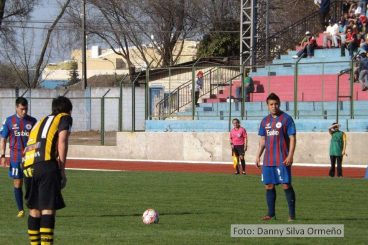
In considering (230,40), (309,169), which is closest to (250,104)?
(309,169)

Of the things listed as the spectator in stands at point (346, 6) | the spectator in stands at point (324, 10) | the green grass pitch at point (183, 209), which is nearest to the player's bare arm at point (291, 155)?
the green grass pitch at point (183, 209)

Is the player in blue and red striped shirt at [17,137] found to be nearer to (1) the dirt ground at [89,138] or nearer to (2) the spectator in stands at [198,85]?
(2) the spectator in stands at [198,85]

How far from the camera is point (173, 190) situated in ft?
71.7

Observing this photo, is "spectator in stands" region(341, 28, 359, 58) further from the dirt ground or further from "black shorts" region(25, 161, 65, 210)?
"black shorts" region(25, 161, 65, 210)

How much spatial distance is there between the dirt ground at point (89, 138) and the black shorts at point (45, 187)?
3302 centimetres

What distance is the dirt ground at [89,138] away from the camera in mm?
45531

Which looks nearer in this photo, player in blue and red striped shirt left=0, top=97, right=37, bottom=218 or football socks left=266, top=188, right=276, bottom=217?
football socks left=266, top=188, right=276, bottom=217

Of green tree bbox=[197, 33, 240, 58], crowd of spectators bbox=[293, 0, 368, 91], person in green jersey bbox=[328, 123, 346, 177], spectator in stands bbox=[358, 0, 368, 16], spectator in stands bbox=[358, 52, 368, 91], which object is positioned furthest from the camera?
green tree bbox=[197, 33, 240, 58]

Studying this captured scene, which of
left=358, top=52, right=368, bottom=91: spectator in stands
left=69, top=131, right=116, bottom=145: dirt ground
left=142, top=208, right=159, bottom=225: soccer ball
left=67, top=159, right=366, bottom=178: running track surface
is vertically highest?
left=358, top=52, right=368, bottom=91: spectator in stands

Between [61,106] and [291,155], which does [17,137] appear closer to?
[291,155]

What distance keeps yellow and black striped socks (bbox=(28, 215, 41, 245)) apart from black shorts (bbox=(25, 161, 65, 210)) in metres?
0.17

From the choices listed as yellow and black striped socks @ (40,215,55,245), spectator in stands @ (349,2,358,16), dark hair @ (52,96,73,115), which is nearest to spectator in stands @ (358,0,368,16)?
spectator in stands @ (349,2,358,16)

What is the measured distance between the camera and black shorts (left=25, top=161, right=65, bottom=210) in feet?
36.6

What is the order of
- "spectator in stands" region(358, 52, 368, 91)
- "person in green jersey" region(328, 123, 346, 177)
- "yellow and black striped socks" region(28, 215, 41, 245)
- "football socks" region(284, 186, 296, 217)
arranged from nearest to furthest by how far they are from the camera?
1. "yellow and black striped socks" region(28, 215, 41, 245)
2. "football socks" region(284, 186, 296, 217)
3. "person in green jersey" region(328, 123, 346, 177)
4. "spectator in stands" region(358, 52, 368, 91)
